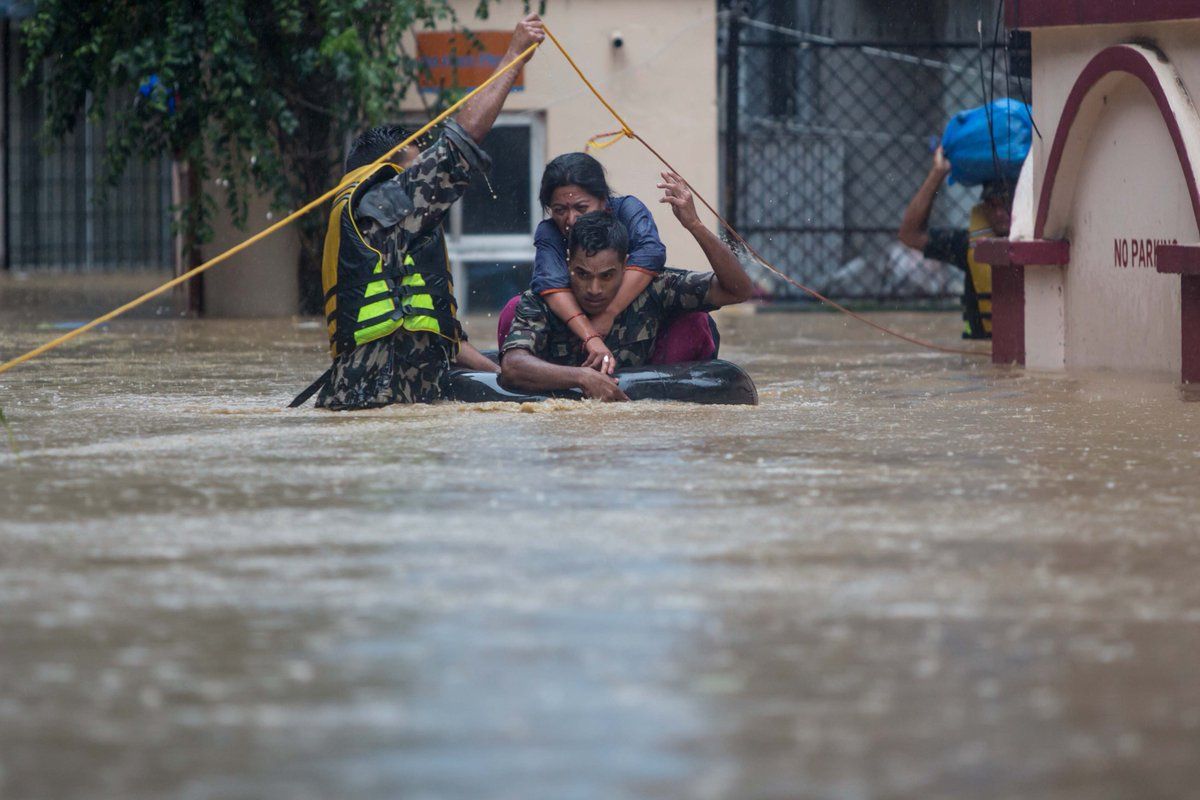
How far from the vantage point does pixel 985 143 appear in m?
12.1

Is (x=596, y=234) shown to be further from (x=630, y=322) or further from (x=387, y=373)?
(x=387, y=373)

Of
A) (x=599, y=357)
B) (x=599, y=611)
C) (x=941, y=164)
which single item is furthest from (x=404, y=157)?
(x=941, y=164)

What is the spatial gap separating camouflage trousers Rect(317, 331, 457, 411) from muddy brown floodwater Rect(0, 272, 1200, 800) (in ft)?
1.84

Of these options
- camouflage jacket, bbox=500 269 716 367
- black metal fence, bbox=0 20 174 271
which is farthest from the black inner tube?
black metal fence, bbox=0 20 174 271

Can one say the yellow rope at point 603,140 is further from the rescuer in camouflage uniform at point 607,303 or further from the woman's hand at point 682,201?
the woman's hand at point 682,201

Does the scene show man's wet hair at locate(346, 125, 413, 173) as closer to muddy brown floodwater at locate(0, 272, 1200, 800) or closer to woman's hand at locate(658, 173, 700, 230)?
woman's hand at locate(658, 173, 700, 230)

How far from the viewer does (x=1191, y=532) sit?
5.04m

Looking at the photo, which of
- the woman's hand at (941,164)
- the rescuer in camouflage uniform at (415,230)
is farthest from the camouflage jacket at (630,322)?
the woman's hand at (941,164)

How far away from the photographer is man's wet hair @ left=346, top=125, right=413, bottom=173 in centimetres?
836

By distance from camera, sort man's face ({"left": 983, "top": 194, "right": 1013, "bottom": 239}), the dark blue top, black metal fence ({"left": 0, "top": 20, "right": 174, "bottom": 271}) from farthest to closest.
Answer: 1. black metal fence ({"left": 0, "top": 20, "right": 174, "bottom": 271})
2. man's face ({"left": 983, "top": 194, "right": 1013, "bottom": 239})
3. the dark blue top

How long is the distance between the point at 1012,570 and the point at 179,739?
206 centimetres

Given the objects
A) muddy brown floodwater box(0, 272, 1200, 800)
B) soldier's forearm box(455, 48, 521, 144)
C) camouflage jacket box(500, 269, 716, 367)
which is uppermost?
soldier's forearm box(455, 48, 521, 144)

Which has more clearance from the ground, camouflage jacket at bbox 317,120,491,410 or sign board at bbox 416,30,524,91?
sign board at bbox 416,30,524,91

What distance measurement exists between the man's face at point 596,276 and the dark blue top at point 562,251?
6cm
